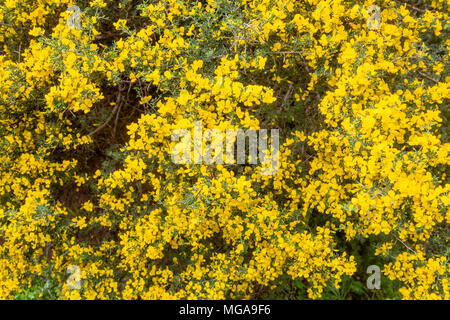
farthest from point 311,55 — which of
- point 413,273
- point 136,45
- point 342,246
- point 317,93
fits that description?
point 342,246

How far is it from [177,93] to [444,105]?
10.4 ft

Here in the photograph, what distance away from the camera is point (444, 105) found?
12.8 ft

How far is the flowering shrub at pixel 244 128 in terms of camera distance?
2.87 m

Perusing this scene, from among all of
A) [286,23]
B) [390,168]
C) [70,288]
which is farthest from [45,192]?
[390,168]

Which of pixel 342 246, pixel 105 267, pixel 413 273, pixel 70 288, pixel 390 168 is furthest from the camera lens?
pixel 342 246

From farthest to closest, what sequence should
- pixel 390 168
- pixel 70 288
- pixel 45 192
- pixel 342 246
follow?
pixel 342 246 → pixel 45 192 → pixel 70 288 → pixel 390 168

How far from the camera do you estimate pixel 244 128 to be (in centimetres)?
315

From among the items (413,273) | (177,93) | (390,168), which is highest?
(177,93)

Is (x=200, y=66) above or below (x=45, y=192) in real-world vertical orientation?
above

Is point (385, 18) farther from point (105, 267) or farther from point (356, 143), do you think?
point (105, 267)

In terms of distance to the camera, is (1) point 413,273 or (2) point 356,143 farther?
(1) point 413,273

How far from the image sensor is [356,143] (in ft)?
9.09

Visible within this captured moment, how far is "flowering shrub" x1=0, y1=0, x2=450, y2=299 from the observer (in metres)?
2.87

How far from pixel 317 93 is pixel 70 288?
135 inches
